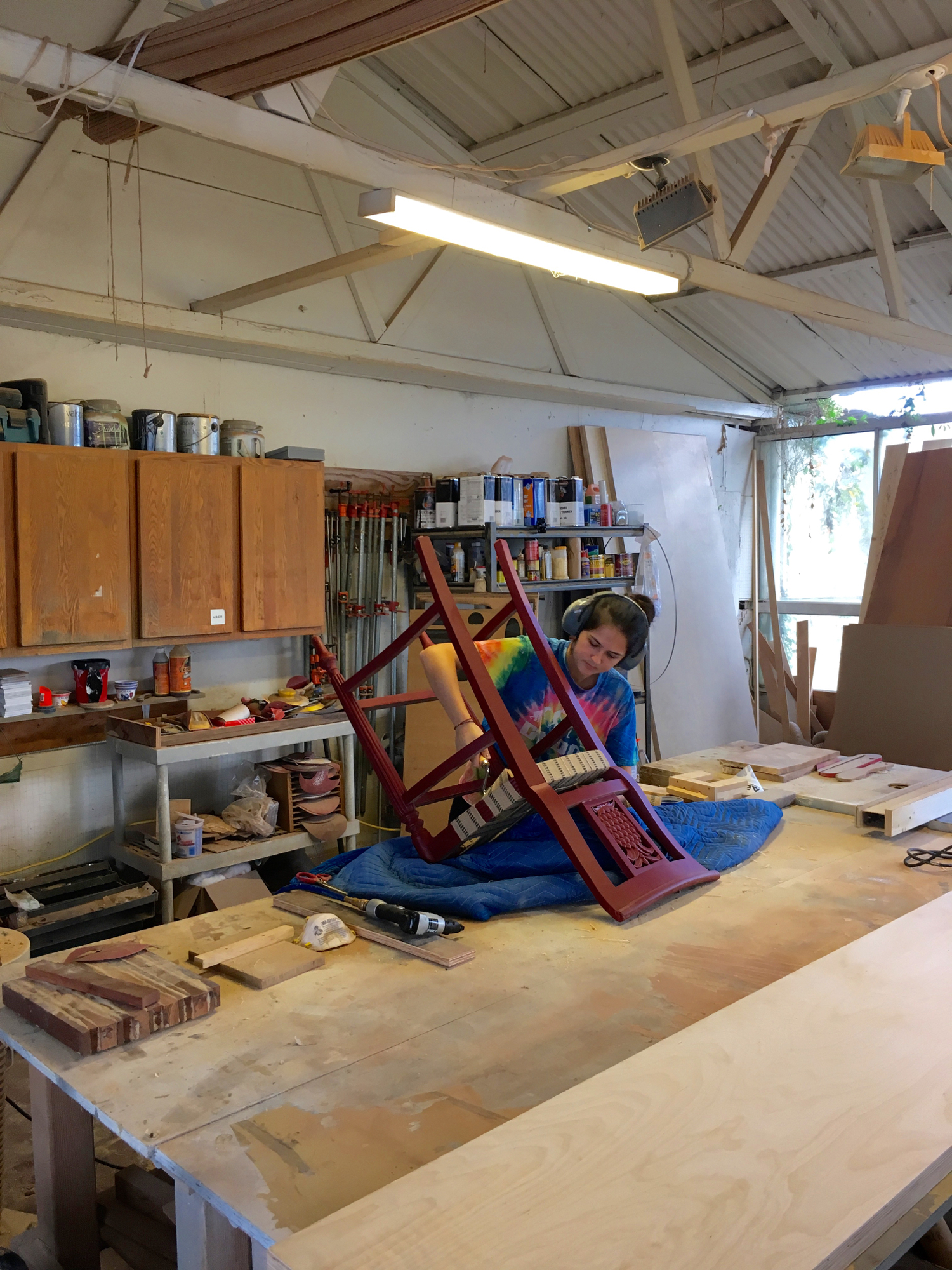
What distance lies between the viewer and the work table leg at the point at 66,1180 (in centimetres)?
203

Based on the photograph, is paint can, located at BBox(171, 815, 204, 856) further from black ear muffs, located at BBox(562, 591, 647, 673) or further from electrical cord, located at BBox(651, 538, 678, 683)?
electrical cord, located at BBox(651, 538, 678, 683)

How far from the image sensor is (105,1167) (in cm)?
288

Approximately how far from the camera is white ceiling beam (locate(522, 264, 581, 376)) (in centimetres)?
630

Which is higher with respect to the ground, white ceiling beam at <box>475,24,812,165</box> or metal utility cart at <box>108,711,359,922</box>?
white ceiling beam at <box>475,24,812,165</box>

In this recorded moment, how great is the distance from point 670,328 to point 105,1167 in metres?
6.42

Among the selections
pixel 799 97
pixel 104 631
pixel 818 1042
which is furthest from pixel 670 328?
pixel 818 1042

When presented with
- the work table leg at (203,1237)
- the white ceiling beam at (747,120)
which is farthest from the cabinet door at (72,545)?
the work table leg at (203,1237)

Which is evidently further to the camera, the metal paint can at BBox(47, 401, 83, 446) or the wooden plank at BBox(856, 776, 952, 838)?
the metal paint can at BBox(47, 401, 83, 446)

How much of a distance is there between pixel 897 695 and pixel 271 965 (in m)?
3.87

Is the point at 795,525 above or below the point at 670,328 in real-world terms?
below

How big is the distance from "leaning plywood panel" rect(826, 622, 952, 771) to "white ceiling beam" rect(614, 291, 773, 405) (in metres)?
3.09

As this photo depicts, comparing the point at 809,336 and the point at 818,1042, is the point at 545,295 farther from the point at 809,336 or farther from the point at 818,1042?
the point at 818,1042

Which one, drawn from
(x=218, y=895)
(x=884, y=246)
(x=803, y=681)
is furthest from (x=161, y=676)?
(x=803, y=681)

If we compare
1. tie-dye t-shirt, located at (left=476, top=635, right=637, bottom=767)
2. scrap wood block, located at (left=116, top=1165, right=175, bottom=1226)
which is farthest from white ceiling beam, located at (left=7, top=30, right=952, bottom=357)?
scrap wood block, located at (left=116, top=1165, right=175, bottom=1226)
